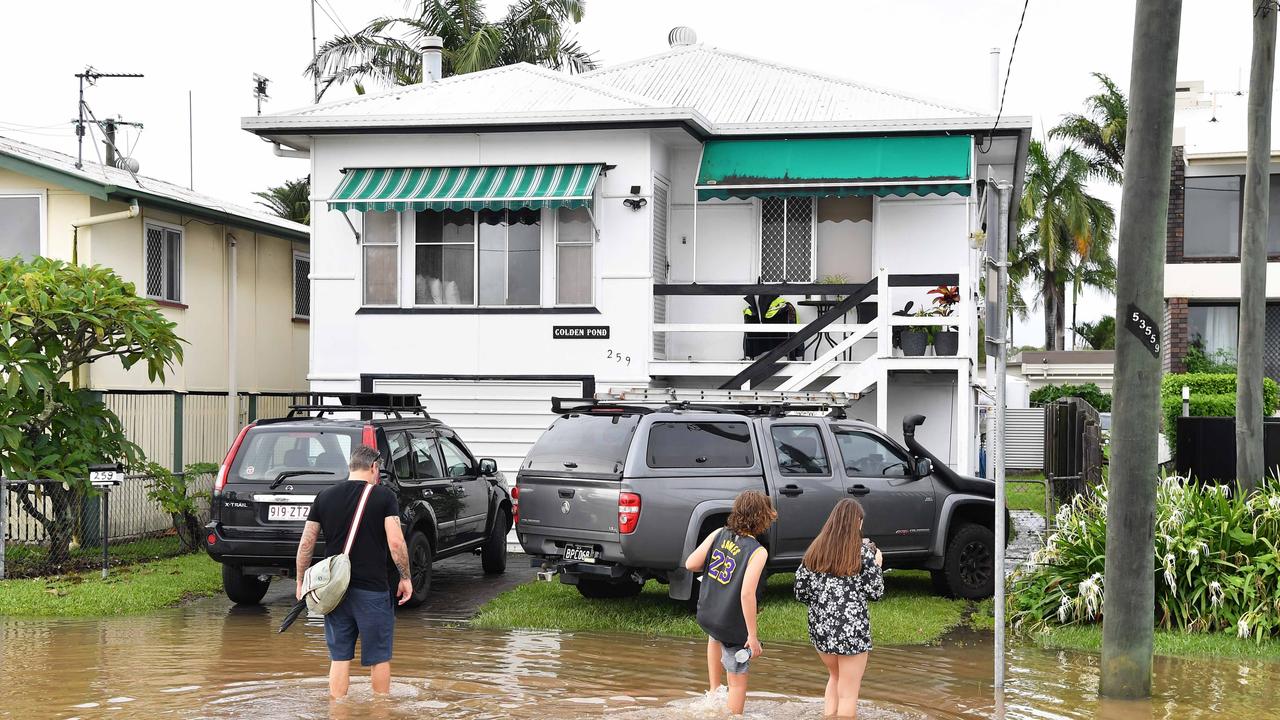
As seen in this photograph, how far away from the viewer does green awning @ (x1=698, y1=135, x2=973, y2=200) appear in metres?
17.6

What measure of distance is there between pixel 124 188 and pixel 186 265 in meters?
2.52

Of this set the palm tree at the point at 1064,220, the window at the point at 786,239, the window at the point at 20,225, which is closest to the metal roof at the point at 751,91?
the window at the point at 786,239

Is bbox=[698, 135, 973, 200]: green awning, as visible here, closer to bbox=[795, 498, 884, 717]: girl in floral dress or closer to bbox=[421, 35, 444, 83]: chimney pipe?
bbox=[421, 35, 444, 83]: chimney pipe

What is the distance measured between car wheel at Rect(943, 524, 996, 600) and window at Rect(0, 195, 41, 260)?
39.6 ft

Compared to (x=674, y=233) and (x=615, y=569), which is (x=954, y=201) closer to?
(x=674, y=233)

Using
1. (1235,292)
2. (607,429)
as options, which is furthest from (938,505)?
(1235,292)

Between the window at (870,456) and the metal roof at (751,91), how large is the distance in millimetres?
6436

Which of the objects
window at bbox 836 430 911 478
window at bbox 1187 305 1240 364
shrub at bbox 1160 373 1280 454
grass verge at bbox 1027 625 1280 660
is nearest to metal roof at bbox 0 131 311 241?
window at bbox 836 430 911 478

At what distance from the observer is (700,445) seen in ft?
39.5

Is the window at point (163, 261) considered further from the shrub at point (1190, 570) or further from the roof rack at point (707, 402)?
the shrub at point (1190, 570)

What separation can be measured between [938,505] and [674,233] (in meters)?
7.57

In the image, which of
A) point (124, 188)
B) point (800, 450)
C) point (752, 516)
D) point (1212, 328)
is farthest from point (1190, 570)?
point (1212, 328)

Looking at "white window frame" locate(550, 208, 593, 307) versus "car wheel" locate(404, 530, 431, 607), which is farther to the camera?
"white window frame" locate(550, 208, 593, 307)

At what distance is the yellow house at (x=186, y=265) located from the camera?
17219mm
